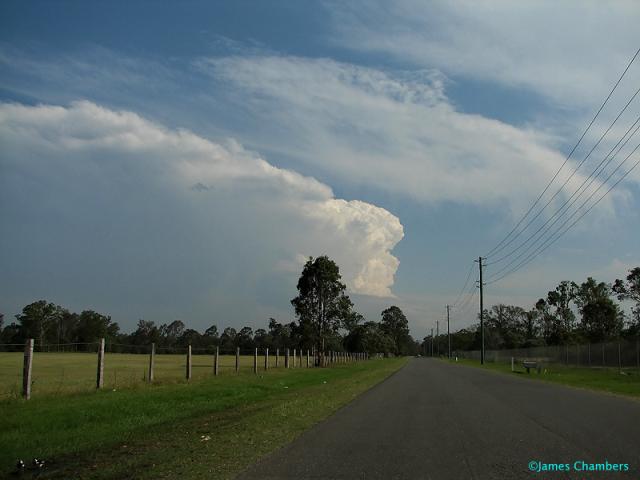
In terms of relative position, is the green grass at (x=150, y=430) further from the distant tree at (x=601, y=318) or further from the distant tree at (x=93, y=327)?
the distant tree at (x=93, y=327)

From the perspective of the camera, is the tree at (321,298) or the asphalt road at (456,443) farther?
the tree at (321,298)

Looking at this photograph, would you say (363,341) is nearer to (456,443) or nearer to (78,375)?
(78,375)

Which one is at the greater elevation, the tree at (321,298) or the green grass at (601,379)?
the tree at (321,298)

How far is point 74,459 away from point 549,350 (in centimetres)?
6425

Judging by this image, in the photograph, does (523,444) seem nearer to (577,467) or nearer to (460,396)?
(577,467)

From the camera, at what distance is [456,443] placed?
955cm

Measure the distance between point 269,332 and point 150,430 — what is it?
163876 millimetres

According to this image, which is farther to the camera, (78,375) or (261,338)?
(261,338)

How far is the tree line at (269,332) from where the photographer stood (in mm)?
54094

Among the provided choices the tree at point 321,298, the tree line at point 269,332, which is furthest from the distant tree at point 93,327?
the tree at point 321,298

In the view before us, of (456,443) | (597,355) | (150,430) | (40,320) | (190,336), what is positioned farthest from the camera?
(190,336)

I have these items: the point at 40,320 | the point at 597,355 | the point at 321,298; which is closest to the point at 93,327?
the point at 40,320

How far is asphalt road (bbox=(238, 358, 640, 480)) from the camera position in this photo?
7.48 metres

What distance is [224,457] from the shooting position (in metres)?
8.38
